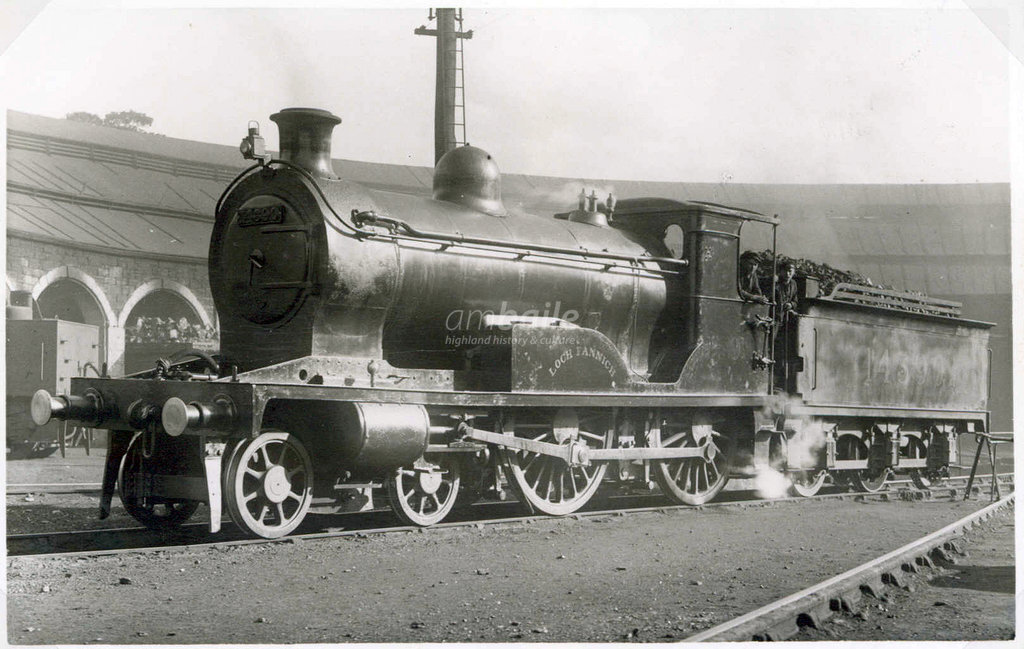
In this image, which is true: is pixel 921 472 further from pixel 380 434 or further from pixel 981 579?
pixel 380 434

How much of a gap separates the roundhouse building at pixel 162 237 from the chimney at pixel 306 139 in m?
9.16

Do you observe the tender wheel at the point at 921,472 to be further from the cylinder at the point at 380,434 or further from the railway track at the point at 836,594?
the cylinder at the point at 380,434

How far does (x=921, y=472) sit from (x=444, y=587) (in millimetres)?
10602

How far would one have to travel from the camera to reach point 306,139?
330 inches

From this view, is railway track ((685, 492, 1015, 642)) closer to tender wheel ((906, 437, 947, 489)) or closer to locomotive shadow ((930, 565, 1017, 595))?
locomotive shadow ((930, 565, 1017, 595))

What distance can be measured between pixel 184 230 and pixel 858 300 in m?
17.4

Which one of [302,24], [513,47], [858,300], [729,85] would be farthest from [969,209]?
[302,24]

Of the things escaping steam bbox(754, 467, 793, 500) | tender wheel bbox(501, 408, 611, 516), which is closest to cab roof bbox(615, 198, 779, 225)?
tender wheel bbox(501, 408, 611, 516)

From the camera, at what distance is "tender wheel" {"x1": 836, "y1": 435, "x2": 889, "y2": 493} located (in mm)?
13234

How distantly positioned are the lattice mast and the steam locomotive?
7316 mm

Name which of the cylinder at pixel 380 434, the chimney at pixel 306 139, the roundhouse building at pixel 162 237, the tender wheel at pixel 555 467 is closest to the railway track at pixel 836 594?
the tender wheel at pixel 555 467

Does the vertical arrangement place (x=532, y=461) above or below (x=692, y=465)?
above

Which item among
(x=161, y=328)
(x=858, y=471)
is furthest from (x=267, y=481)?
Answer: (x=161, y=328)

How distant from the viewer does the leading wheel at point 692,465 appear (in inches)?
423
